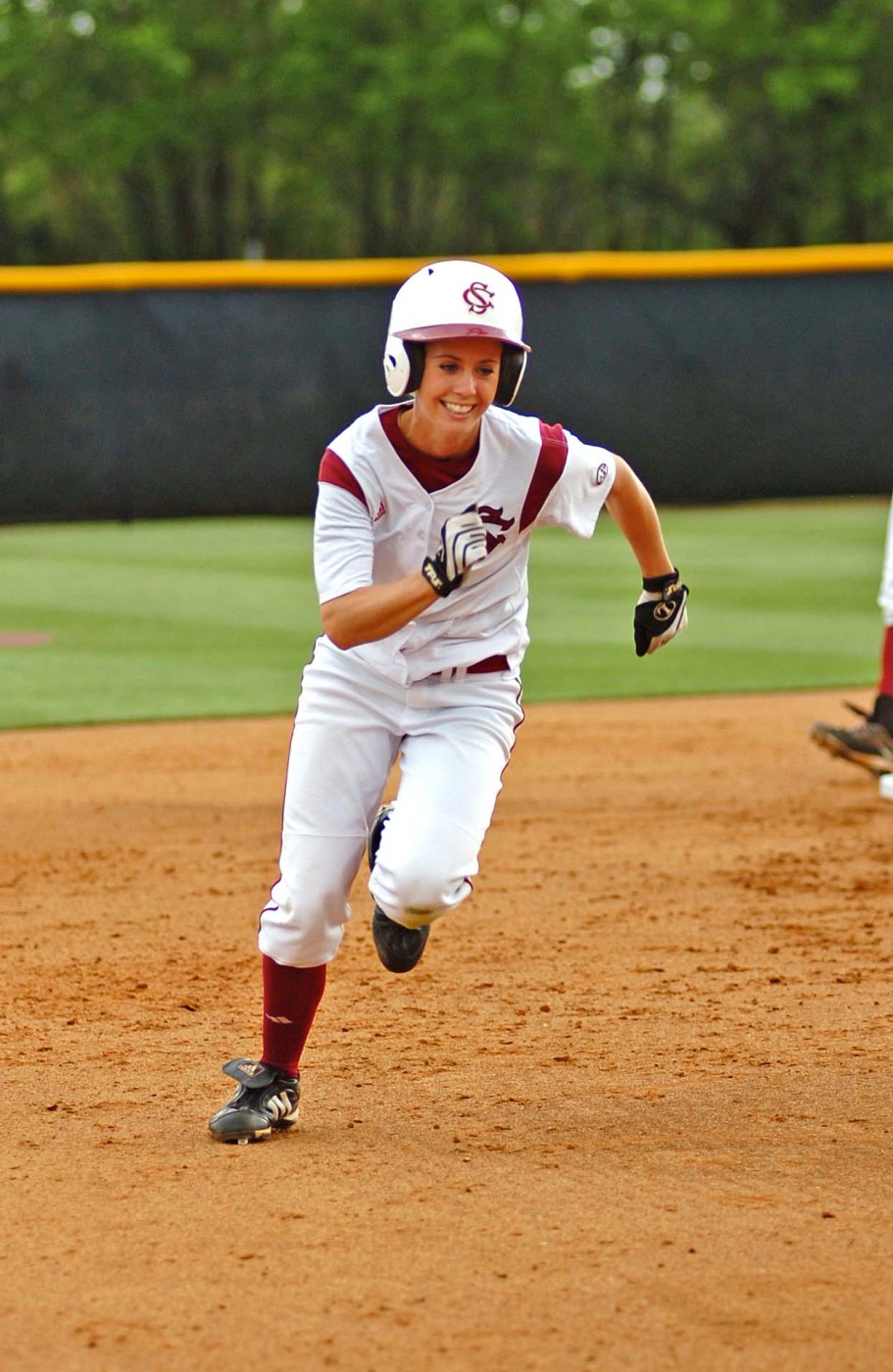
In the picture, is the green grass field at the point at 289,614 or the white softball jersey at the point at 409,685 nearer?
the white softball jersey at the point at 409,685

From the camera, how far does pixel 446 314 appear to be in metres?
3.39

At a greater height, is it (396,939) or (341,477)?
(341,477)

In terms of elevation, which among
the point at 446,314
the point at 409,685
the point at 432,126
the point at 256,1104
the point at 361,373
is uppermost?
the point at 432,126

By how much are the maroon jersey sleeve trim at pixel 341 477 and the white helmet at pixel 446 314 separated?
7.1 inches

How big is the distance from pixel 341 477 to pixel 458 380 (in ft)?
0.94

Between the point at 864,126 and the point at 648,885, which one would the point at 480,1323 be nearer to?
the point at 648,885

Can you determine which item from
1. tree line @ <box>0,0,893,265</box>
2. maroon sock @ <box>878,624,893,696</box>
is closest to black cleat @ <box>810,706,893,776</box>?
maroon sock @ <box>878,624,893,696</box>

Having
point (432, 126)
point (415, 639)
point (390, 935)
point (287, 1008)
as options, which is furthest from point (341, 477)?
point (432, 126)

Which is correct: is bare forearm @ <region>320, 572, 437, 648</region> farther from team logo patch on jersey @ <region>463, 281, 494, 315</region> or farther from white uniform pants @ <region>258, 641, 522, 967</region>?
team logo patch on jersey @ <region>463, 281, 494, 315</region>

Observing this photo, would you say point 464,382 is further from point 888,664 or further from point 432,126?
point 432,126

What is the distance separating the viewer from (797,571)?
546 inches

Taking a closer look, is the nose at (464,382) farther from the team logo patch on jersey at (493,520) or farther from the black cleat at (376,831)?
the black cleat at (376,831)

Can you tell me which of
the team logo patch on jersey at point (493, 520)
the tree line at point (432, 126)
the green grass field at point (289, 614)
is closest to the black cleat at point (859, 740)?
the green grass field at point (289, 614)

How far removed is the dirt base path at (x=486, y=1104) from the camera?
269 centimetres
